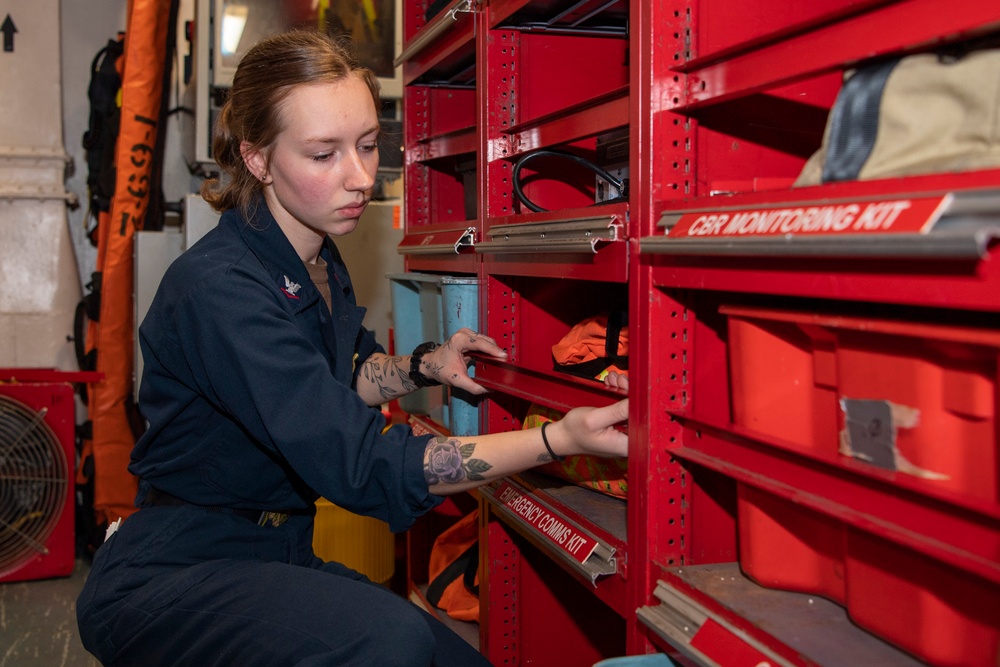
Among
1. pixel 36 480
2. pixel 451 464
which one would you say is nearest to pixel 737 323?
pixel 451 464

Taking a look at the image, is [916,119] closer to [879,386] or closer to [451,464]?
[879,386]

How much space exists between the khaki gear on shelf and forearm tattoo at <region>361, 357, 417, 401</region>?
1.31 metres

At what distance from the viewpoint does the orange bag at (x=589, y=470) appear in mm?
1909

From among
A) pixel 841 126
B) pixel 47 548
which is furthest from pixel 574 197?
pixel 47 548

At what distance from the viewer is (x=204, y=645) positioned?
146 centimetres

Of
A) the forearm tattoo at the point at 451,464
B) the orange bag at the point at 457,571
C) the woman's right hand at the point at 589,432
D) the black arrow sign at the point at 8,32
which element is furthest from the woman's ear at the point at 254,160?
the black arrow sign at the point at 8,32

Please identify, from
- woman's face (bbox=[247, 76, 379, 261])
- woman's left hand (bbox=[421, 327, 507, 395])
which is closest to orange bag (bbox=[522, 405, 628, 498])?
woman's left hand (bbox=[421, 327, 507, 395])

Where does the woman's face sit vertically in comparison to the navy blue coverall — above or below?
above

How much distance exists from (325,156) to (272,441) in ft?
1.90

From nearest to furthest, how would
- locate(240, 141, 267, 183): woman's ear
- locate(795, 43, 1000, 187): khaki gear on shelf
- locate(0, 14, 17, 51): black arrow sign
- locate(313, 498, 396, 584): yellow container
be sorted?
1. locate(795, 43, 1000, 187): khaki gear on shelf
2. locate(240, 141, 267, 183): woman's ear
3. locate(313, 498, 396, 584): yellow container
4. locate(0, 14, 17, 51): black arrow sign

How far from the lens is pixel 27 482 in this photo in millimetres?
3678

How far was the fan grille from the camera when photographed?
143 inches

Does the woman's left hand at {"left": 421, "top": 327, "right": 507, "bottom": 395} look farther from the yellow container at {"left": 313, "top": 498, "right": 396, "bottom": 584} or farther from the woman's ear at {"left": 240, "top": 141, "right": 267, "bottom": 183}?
the yellow container at {"left": 313, "top": 498, "right": 396, "bottom": 584}

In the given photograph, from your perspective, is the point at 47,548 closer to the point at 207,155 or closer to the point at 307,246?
the point at 207,155
